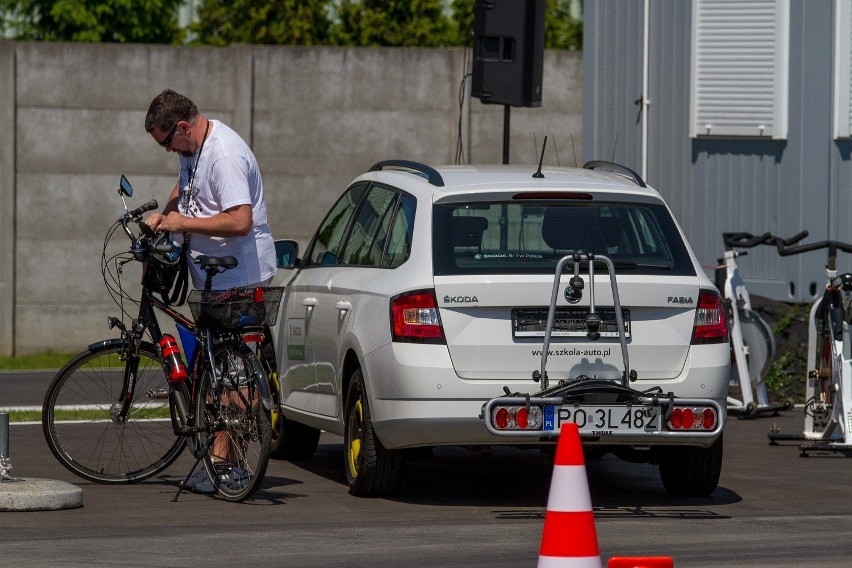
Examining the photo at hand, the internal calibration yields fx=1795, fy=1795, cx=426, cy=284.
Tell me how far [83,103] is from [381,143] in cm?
290

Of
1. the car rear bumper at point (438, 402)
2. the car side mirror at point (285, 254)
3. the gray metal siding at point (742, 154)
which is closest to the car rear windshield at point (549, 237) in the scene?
the car rear bumper at point (438, 402)

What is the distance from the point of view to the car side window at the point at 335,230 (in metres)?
9.55

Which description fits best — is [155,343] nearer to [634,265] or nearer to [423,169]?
[423,169]

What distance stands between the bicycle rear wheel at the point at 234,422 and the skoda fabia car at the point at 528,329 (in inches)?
20.1

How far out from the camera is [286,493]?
28.7 ft

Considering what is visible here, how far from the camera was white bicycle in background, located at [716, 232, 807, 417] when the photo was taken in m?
12.3

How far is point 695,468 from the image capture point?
8.60m

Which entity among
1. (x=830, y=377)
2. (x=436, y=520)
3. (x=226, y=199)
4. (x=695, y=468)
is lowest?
(x=436, y=520)

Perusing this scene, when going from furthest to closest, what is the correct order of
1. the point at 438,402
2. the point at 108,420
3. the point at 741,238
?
the point at 741,238
the point at 108,420
the point at 438,402

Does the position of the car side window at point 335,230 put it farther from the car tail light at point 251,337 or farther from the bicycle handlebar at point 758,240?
the bicycle handlebar at point 758,240

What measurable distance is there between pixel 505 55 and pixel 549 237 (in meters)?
5.39

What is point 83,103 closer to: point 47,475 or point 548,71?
point 548,71

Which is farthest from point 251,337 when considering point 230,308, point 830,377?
point 830,377

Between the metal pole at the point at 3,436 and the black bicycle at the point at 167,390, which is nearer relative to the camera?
the metal pole at the point at 3,436
